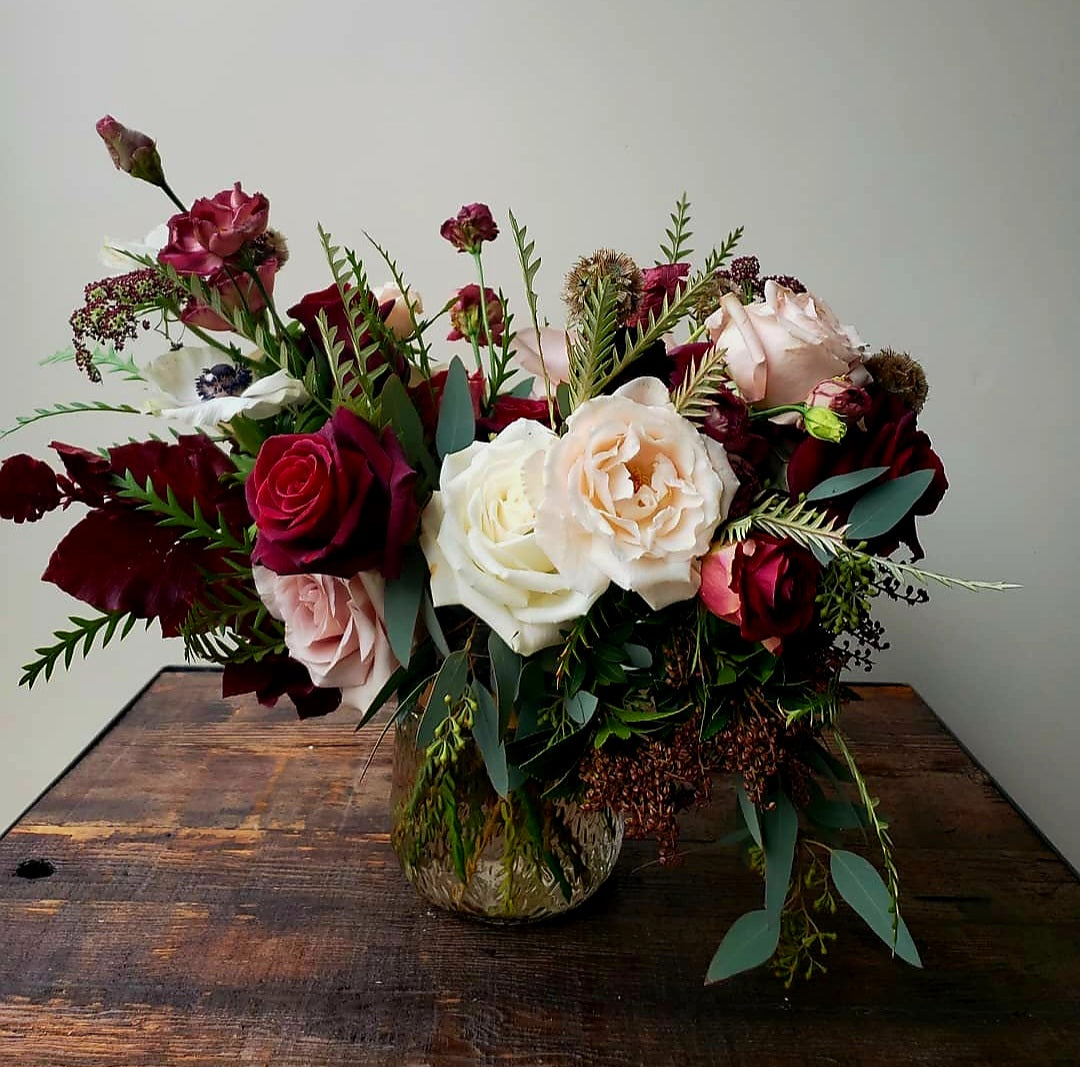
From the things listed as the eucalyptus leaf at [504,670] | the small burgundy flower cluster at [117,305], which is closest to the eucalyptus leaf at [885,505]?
the eucalyptus leaf at [504,670]

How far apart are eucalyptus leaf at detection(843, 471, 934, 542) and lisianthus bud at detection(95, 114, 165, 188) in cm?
45

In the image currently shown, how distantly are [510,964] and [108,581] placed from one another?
0.39 metres

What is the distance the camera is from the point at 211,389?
573 mm

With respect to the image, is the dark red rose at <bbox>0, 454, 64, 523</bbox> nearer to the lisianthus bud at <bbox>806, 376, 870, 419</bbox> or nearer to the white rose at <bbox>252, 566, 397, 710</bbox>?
the white rose at <bbox>252, 566, 397, 710</bbox>

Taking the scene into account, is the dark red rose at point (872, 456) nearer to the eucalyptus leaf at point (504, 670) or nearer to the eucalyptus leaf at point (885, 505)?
the eucalyptus leaf at point (885, 505)

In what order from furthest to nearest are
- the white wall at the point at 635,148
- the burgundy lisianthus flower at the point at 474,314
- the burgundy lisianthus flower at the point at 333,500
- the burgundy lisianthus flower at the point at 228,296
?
the white wall at the point at 635,148
the burgundy lisianthus flower at the point at 474,314
the burgundy lisianthus flower at the point at 228,296
the burgundy lisianthus flower at the point at 333,500

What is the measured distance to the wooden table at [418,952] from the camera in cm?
62

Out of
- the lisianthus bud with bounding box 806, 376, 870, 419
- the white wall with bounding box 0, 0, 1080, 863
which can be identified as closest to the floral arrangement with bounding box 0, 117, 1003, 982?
the lisianthus bud with bounding box 806, 376, 870, 419

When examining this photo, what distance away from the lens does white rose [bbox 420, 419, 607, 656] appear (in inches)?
19.7

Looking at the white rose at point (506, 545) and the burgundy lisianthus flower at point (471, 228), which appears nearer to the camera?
the white rose at point (506, 545)

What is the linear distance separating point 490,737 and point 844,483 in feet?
0.85

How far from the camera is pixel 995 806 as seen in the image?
2.94 feet

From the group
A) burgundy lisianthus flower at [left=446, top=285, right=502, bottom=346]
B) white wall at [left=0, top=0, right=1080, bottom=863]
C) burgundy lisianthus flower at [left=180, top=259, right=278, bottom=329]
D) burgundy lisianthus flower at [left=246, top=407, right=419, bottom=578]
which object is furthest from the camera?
white wall at [left=0, top=0, right=1080, bottom=863]

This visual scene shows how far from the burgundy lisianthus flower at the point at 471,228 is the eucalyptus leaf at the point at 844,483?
306 mm
